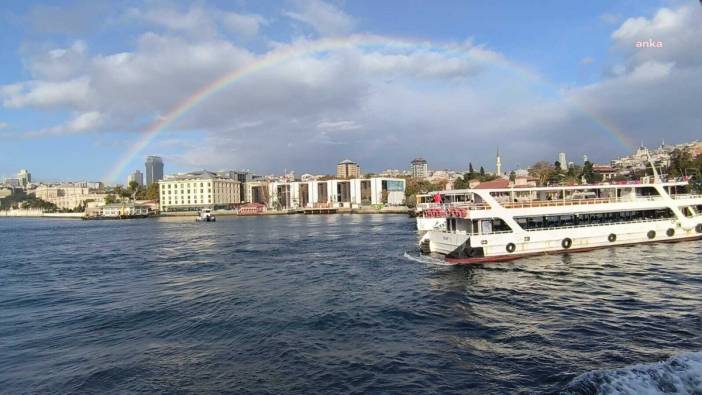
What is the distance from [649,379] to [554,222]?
2661 centimetres

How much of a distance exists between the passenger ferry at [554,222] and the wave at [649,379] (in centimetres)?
2051

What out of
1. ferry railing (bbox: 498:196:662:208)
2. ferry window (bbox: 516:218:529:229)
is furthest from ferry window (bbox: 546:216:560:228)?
ferry window (bbox: 516:218:529:229)

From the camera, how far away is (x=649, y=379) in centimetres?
1155

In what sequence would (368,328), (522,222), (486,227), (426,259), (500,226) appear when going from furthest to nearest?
(522,222) < (426,259) < (500,226) < (486,227) < (368,328)

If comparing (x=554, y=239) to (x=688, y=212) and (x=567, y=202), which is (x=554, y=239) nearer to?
(x=567, y=202)

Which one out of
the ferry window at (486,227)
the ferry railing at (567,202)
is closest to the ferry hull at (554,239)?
the ferry window at (486,227)

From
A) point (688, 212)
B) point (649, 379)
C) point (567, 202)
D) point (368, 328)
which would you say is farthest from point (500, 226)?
point (649, 379)

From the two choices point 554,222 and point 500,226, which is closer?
point 500,226

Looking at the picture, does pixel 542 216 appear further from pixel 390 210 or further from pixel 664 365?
pixel 390 210

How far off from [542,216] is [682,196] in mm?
13798

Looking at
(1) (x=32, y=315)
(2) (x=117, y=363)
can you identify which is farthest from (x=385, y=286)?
(1) (x=32, y=315)

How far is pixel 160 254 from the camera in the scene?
46.7 meters

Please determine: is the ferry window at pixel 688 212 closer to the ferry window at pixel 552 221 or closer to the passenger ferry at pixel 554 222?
the passenger ferry at pixel 554 222

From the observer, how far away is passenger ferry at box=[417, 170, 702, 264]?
3328 centimetres
